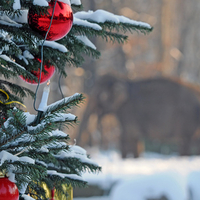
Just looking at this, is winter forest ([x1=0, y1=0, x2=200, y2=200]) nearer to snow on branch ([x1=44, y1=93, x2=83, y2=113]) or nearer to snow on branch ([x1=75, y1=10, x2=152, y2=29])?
snow on branch ([x1=75, y1=10, x2=152, y2=29])

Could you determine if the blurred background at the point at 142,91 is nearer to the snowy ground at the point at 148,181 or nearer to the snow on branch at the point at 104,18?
the snowy ground at the point at 148,181

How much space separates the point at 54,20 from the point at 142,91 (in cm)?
437

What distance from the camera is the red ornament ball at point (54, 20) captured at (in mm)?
510

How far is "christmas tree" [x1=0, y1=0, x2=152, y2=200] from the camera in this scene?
13.9 inches

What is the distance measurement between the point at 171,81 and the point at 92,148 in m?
1.80

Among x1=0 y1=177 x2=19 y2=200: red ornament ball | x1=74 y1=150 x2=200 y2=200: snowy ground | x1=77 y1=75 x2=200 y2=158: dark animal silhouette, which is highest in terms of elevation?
x1=77 y1=75 x2=200 y2=158: dark animal silhouette

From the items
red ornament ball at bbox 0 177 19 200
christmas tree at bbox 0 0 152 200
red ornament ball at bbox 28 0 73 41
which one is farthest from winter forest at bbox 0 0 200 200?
red ornament ball at bbox 0 177 19 200

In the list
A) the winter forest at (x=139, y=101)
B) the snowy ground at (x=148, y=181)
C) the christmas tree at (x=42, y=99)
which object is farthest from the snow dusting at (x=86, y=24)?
the snowy ground at (x=148, y=181)

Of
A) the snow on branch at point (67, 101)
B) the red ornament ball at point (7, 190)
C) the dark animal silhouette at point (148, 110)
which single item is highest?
the dark animal silhouette at point (148, 110)

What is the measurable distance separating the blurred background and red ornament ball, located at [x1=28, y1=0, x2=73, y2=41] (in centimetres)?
340

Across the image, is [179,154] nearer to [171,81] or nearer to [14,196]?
[171,81]

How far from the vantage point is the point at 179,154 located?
16.4 ft

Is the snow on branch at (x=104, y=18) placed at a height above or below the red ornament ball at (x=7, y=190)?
above

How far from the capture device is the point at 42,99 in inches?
13.8
